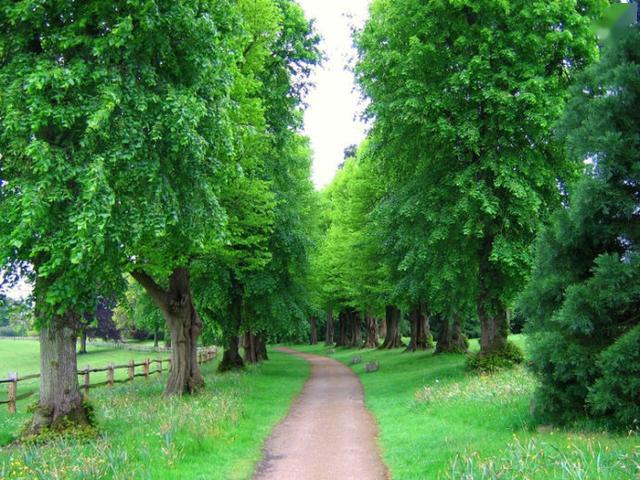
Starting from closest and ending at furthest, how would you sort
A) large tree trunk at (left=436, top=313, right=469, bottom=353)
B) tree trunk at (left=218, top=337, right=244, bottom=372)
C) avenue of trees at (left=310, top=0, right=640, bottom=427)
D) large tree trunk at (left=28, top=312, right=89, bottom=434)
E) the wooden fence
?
avenue of trees at (left=310, top=0, right=640, bottom=427) < large tree trunk at (left=28, top=312, right=89, bottom=434) < the wooden fence < tree trunk at (left=218, top=337, right=244, bottom=372) < large tree trunk at (left=436, top=313, right=469, bottom=353)

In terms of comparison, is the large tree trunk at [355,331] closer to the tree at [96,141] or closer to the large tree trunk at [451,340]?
the large tree trunk at [451,340]

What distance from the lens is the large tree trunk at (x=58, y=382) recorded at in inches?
406

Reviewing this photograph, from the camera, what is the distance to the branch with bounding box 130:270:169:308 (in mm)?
16094

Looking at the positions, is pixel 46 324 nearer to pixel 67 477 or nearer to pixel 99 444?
pixel 99 444

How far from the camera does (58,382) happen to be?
1045 centimetres

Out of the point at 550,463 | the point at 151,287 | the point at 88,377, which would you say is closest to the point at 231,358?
the point at 88,377

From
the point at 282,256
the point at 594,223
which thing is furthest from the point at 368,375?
the point at 594,223

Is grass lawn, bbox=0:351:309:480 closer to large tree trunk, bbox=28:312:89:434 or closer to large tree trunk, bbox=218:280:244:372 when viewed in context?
large tree trunk, bbox=28:312:89:434

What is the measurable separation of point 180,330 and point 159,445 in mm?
8540

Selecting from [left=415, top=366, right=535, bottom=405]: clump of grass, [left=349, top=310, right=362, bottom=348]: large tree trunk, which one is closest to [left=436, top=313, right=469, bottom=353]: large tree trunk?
[left=415, top=366, right=535, bottom=405]: clump of grass

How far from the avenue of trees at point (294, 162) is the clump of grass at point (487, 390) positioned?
2446 millimetres

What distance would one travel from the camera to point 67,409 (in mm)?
10445

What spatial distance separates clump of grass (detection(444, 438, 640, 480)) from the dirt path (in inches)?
70.7

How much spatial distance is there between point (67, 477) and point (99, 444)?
198cm
